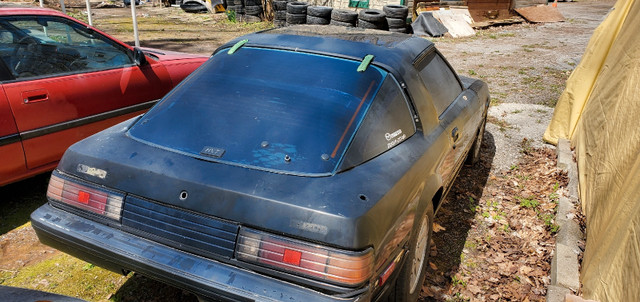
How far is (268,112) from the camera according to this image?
2748 mm

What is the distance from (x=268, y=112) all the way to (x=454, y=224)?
230 cm

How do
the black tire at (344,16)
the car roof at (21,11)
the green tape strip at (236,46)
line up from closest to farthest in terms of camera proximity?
1. the green tape strip at (236,46)
2. the car roof at (21,11)
3. the black tire at (344,16)

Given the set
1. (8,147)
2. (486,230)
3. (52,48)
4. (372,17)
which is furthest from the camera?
(372,17)

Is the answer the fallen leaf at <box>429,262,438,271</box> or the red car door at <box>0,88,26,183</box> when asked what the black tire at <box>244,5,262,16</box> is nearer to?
the red car door at <box>0,88,26,183</box>

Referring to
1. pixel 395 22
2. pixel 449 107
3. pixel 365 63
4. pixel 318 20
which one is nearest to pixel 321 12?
pixel 318 20

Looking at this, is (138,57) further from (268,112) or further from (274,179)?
(274,179)

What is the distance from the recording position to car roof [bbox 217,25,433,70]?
10.2 ft

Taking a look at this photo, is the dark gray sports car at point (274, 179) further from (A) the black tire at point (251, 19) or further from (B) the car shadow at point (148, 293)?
(A) the black tire at point (251, 19)

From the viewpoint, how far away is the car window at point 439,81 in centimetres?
350

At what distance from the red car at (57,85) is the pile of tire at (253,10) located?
518 inches

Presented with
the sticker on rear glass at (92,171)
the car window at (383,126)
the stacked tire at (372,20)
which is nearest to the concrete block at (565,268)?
the car window at (383,126)

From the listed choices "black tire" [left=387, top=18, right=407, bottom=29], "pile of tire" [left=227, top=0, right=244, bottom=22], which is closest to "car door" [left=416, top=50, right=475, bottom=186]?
"black tire" [left=387, top=18, right=407, bottom=29]

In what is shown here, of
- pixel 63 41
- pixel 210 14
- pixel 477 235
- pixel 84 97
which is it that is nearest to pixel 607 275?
pixel 477 235

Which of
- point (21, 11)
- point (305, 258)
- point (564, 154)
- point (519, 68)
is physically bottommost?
point (564, 154)
